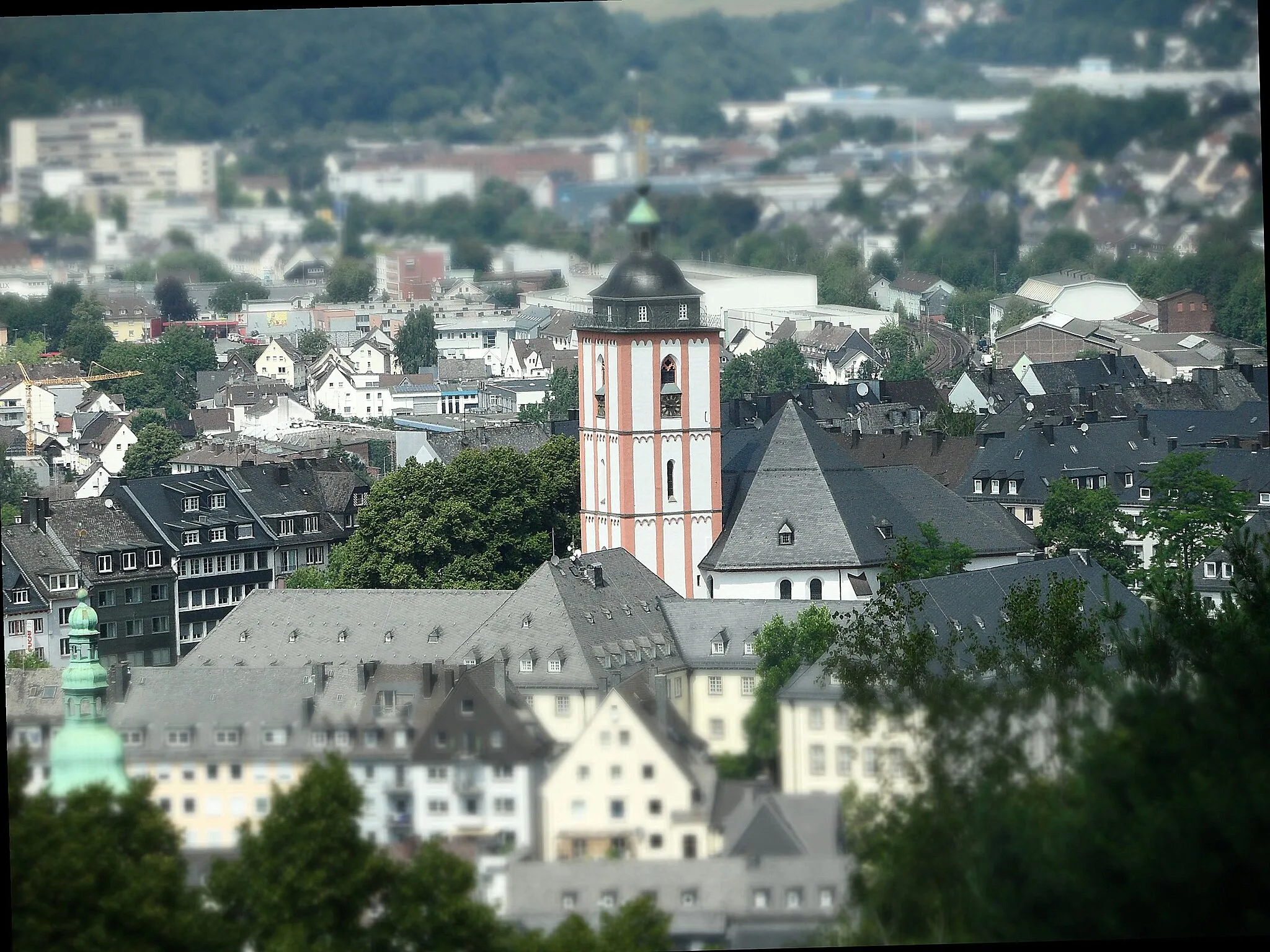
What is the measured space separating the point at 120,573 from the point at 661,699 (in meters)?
16.9

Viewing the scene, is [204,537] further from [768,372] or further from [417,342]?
[768,372]

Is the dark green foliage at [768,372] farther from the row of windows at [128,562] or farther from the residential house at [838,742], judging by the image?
the residential house at [838,742]

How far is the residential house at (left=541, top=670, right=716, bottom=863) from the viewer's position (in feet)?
64.2

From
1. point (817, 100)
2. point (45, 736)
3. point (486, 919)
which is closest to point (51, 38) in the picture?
point (45, 736)

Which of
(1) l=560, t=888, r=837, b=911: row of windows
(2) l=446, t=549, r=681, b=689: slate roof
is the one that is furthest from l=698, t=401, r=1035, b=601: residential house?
(1) l=560, t=888, r=837, b=911: row of windows

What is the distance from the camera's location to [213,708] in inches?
902

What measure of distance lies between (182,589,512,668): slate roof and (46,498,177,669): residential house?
5.05m

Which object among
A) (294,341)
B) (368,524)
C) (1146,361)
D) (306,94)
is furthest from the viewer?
→ (1146,361)

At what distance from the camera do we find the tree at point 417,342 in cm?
3909

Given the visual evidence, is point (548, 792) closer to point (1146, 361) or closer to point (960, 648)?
point (960, 648)

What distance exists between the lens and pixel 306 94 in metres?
25.6

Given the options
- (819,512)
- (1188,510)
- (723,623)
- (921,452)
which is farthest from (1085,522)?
(723,623)

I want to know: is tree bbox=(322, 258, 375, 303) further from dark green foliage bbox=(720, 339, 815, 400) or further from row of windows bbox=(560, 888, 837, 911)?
row of windows bbox=(560, 888, 837, 911)

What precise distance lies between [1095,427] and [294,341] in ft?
36.1
